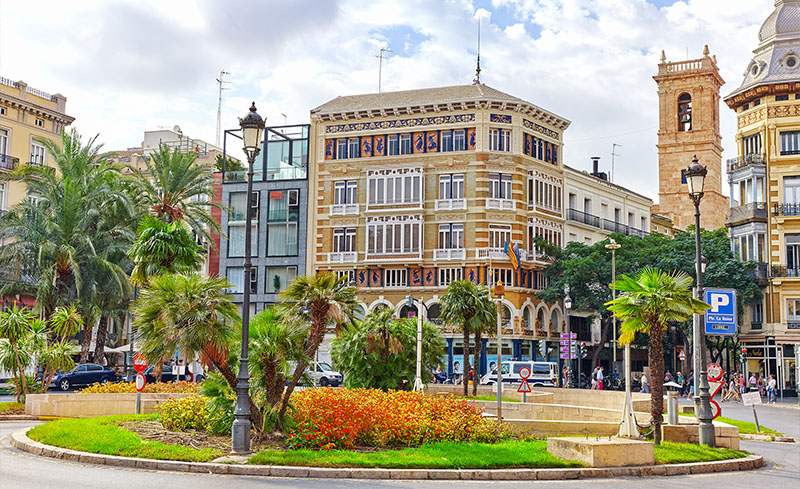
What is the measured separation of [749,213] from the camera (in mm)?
56469

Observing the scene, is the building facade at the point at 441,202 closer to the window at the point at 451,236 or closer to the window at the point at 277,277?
the window at the point at 451,236

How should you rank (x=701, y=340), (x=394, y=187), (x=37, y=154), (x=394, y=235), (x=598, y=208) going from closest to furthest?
(x=701, y=340)
(x=37, y=154)
(x=394, y=235)
(x=394, y=187)
(x=598, y=208)

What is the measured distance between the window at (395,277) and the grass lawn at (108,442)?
4014cm

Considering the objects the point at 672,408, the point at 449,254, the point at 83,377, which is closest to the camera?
the point at 672,408

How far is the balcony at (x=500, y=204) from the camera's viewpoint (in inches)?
2319

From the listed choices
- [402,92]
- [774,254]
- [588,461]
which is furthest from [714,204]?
[588,461]

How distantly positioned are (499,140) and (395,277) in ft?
38.4

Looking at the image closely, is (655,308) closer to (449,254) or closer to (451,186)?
(449,254)

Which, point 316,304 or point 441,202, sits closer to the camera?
point 316,304

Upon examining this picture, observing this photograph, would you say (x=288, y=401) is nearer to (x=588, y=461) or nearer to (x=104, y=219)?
(x=588, y=461)

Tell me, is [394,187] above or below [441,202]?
above

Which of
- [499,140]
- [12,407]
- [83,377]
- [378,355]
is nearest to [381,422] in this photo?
[378,355]

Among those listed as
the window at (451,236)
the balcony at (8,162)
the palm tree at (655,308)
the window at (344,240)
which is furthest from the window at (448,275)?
the palm tree at (655,308)

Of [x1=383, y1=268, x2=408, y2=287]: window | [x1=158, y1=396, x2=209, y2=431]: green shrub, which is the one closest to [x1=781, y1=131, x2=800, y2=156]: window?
[x1=383, y1=268, x2=408, y2=287]: window
